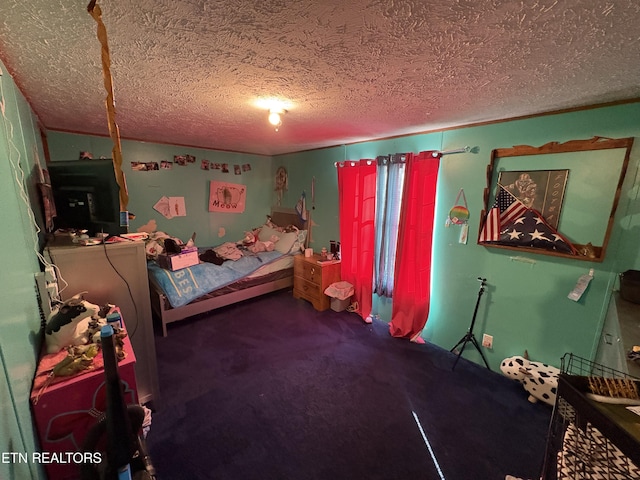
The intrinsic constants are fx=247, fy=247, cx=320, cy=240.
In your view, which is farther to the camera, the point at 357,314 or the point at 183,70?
the point at 357,314

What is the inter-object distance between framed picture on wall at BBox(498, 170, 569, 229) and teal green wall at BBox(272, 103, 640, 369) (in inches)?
8.1

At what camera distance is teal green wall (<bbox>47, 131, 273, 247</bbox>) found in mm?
3027

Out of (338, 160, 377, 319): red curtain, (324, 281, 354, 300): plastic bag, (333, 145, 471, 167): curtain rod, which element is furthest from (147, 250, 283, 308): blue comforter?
(333, 145, 471, 167): curtain rod

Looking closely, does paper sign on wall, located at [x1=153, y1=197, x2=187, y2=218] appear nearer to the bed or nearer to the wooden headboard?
the bed

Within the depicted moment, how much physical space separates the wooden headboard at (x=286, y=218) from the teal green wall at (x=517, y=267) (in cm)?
162

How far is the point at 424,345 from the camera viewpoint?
2.75m

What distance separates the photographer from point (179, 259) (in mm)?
2881

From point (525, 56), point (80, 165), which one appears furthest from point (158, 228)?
point (525, 56)

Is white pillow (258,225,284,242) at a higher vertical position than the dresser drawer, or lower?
higher

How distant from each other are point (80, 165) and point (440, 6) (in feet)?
7.08

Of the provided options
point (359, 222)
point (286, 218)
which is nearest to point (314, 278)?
point (359, 222)

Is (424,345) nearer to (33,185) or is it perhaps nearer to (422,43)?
(422,43)

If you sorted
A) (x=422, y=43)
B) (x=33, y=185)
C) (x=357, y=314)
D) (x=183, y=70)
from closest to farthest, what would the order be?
(x=422, y=43) < (x=183, y=70) < (x=33, y=185) < (x=357, y=314)

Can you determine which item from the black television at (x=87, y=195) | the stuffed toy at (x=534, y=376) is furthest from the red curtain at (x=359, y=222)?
the black television at (x=87, y=195)
